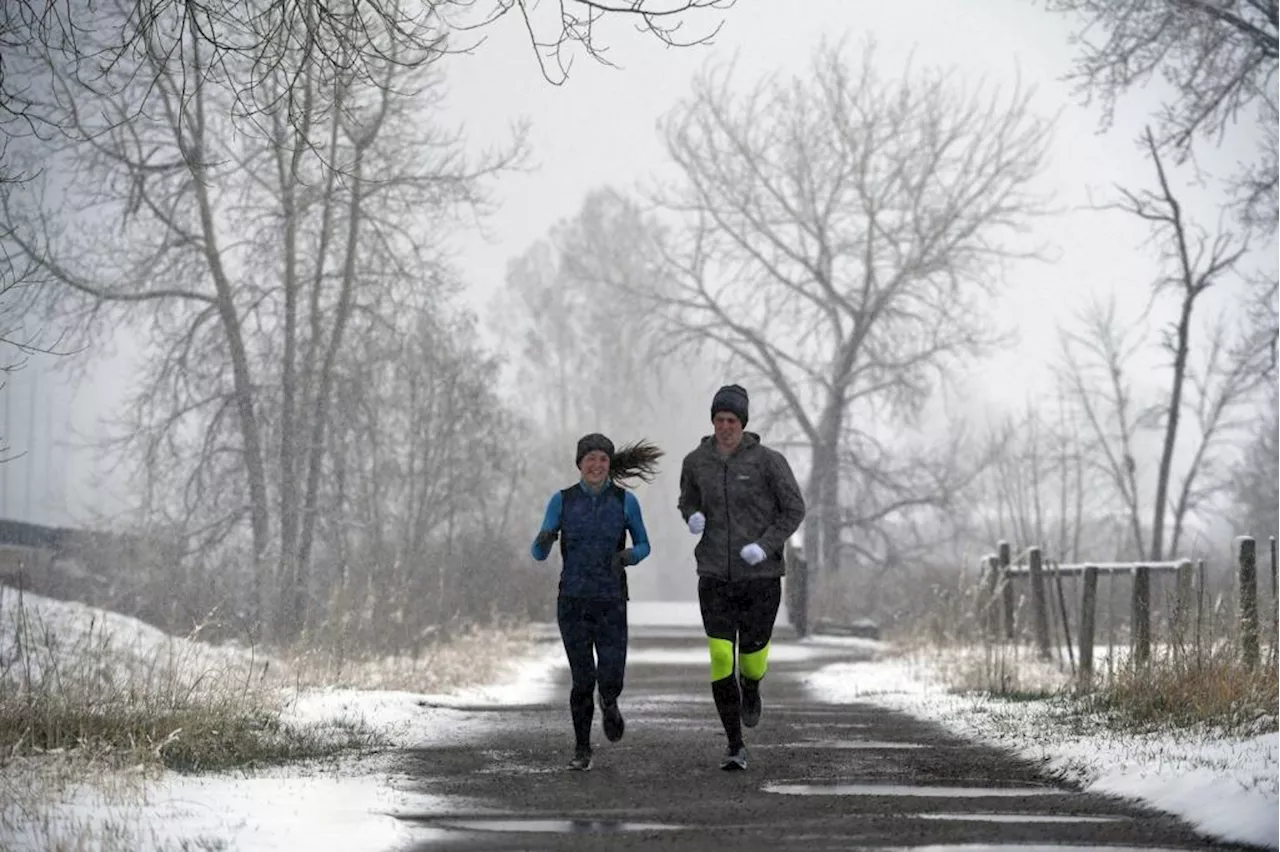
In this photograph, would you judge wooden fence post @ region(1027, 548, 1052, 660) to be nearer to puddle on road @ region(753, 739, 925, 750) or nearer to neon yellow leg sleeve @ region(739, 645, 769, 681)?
puddle on road @ region(753, 739, 925, 750)

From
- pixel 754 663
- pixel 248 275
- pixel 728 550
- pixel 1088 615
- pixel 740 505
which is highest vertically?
pixel 248 275

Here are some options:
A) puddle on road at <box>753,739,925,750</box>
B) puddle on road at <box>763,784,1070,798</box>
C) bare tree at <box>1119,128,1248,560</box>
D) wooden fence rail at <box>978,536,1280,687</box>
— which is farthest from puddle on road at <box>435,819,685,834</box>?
bare tree at <box>1119,128,1248,560</box>

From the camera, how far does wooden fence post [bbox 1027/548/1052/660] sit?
59.7 ft

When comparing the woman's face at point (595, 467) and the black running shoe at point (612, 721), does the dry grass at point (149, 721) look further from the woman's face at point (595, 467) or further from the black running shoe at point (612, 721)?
the woman's face at point (595, 467)

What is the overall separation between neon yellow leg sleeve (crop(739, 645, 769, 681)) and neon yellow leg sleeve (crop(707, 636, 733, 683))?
18 cm

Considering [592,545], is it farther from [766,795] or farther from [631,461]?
[766,795]

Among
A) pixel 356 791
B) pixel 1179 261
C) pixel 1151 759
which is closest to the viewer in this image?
pixel 356 791

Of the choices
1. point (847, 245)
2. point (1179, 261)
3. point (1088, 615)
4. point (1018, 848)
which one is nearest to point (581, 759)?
point (1018, 848)

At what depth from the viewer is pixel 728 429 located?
9.78m

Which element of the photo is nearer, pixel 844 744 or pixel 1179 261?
pixel 844 744

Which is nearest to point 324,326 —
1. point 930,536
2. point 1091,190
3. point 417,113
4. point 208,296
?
point 208,296

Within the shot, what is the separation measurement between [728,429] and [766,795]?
223 cm

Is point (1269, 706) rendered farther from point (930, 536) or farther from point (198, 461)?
point (930, 536)

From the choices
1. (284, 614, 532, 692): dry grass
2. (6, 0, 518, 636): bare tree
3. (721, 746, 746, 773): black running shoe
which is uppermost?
(6, 0, 518, 636): bare tree
